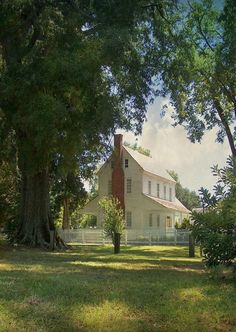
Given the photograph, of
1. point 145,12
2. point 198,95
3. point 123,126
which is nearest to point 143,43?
point 145,12

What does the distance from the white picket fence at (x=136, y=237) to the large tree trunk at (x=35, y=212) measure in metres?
11.6

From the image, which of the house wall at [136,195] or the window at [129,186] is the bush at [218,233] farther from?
the window at [129,186]

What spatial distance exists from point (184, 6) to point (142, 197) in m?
24.0

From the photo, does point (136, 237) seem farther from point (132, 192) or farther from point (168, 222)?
point (168, 222)

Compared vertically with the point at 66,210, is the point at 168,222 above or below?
below

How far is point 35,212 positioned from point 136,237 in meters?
14.2

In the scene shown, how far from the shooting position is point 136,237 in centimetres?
3972

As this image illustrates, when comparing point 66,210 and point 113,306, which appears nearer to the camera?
point 113,306

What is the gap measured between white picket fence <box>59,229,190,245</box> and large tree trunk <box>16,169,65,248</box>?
1160 cm

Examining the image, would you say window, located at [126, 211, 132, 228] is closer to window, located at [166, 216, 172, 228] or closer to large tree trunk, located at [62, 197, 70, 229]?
window, located at [166, 216, 172, 228]

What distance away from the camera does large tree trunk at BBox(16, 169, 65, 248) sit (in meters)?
26.7

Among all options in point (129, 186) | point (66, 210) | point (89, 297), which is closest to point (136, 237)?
point (129, 186)

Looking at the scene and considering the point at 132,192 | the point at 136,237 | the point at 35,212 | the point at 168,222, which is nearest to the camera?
the point at 35,212

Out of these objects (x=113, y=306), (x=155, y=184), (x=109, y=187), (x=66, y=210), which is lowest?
(x=113, y=306)
